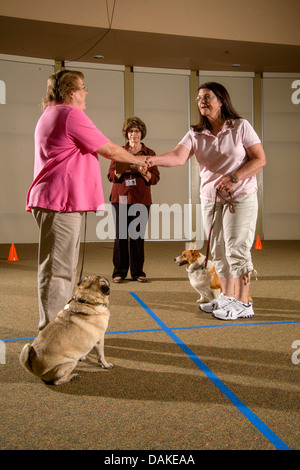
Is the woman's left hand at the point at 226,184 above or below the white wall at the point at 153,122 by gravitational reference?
below

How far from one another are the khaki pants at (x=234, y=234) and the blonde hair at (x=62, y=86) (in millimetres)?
1436

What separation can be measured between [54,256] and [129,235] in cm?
233

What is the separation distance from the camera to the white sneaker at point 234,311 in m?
3.27

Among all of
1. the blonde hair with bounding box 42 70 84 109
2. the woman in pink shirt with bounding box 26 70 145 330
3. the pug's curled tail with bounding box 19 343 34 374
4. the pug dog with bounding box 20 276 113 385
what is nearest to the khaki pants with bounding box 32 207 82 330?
the woman in pink shirt with bounding box 26 70 145 330

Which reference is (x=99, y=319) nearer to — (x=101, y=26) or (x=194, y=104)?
(x=101, y=26)

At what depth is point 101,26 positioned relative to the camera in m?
7.14

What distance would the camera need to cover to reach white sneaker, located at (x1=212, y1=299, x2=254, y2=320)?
327cm

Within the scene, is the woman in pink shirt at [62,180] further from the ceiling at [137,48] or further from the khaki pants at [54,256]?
the ceiling at [137,48]

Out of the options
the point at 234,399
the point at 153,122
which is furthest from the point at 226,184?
the point at 153,122

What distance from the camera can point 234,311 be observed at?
10.8 ft

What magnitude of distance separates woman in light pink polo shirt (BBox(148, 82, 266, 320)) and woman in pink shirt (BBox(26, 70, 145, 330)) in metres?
0.88

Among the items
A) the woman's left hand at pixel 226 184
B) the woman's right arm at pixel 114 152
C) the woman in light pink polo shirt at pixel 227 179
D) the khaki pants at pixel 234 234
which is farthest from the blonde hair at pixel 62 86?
the khaki pants at pixel 234 234

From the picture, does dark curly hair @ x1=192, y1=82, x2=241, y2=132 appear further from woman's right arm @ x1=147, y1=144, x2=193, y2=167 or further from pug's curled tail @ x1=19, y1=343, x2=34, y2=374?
pug's curled tail @ x1=19, y1=343, x2=34, y2=374

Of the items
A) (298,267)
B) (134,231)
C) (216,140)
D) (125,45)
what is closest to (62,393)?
(216,140)
